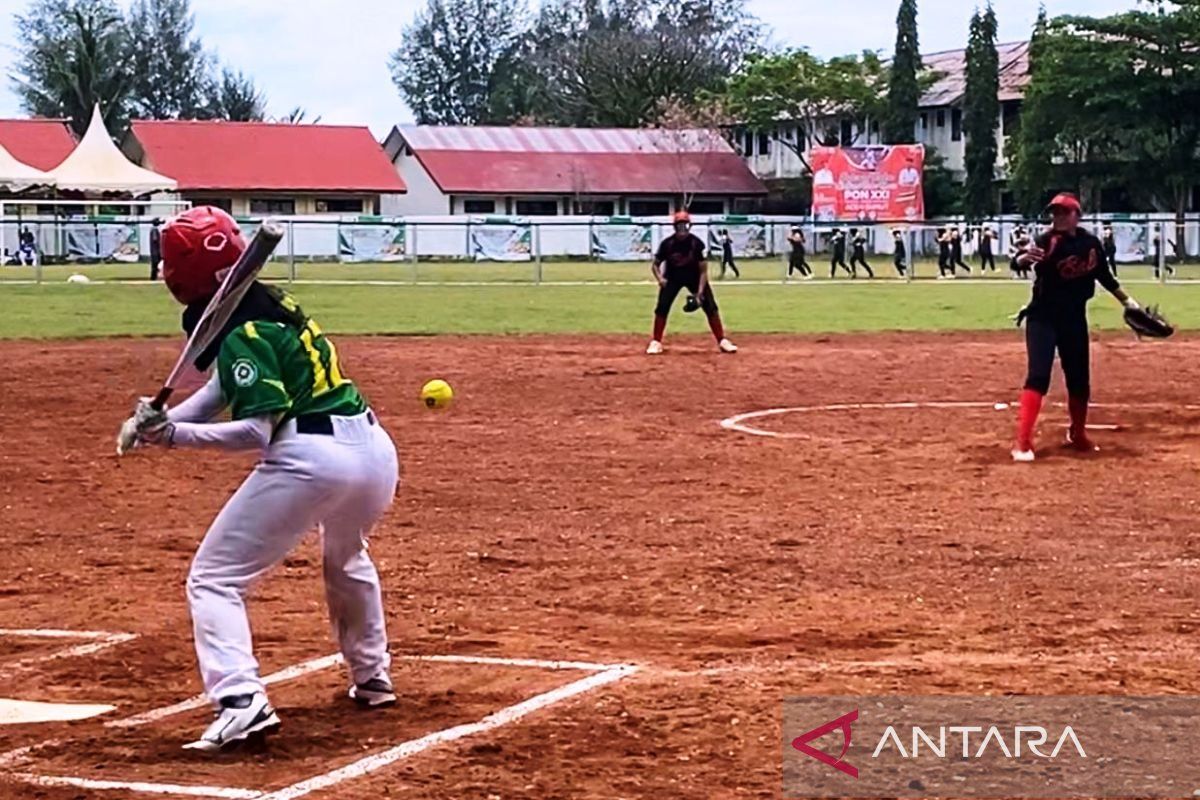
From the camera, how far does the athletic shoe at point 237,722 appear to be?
6.21 meters

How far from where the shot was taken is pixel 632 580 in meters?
9.60

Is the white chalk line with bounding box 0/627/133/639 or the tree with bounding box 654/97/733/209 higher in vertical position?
the tree with bounding box 654/97/733/209

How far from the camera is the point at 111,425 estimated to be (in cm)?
1675

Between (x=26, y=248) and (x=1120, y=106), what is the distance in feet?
133

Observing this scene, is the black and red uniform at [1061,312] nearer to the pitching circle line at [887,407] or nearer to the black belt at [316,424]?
the pitching circle line at [887,407]

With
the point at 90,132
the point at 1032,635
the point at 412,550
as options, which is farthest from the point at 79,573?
the point at 90,132

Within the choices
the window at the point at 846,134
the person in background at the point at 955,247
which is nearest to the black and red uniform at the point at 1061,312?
the person in background at the point at 955,247

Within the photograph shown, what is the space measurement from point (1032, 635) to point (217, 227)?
3.87m

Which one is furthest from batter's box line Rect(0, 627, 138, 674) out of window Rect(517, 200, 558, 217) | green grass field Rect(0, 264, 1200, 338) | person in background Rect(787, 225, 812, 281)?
window Rect(517, 200, 558, 217)

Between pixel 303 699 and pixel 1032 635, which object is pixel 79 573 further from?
pixel 1032 635

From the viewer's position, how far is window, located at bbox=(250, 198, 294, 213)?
83.4m

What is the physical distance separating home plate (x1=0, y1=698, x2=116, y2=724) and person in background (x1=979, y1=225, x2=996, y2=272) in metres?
52.2

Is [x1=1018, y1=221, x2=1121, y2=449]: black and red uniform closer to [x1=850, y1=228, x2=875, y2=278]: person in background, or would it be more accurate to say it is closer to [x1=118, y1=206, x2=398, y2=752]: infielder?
[x1=118, y1=206, x2=398, y2=752]: infielder

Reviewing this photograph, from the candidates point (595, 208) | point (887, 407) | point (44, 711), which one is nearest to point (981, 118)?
point (595, 208)
